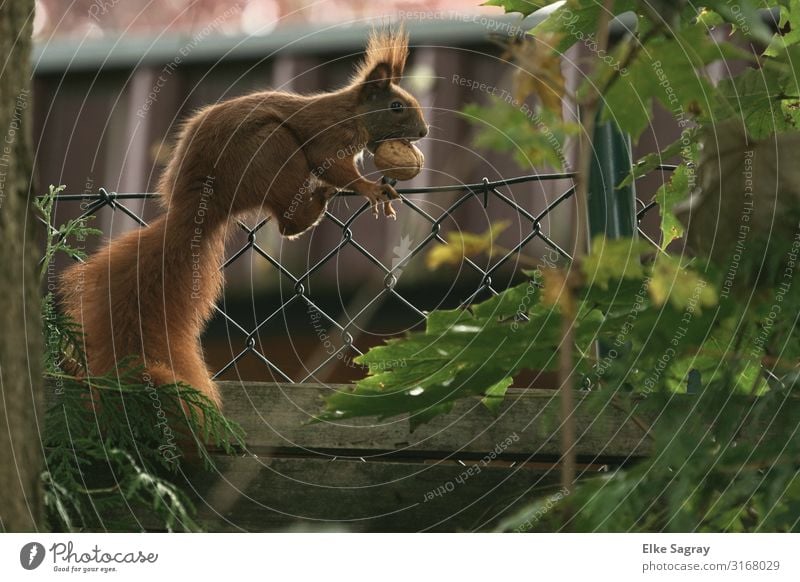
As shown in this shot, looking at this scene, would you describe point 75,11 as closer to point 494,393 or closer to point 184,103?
point 184,103

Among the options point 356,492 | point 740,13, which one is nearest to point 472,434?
point 356,492

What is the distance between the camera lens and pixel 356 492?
23.0 inches

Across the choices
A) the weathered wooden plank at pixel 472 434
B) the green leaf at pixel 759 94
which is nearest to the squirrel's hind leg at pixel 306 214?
the weathered wooden plank at pixel 472 434

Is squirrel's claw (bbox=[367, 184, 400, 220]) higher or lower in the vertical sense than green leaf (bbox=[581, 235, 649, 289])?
higher

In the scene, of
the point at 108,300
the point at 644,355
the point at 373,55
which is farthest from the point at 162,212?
the point at 644,355

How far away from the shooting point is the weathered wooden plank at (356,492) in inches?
22.6

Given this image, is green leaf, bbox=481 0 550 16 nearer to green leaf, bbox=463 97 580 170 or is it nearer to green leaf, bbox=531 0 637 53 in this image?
green leaf, bbox=531 0 637 53

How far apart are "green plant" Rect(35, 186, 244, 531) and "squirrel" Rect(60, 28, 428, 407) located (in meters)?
0.02

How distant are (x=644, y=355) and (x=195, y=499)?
0.28m

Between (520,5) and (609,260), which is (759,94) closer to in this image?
(520,5)

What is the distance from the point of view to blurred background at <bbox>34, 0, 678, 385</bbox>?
559 mm

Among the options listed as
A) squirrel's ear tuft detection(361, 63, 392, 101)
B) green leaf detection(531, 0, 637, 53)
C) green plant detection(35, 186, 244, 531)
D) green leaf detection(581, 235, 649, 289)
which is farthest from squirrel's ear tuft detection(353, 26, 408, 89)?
green leaf detection(581, 235, 649, 289)

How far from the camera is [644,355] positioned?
1.39ft
